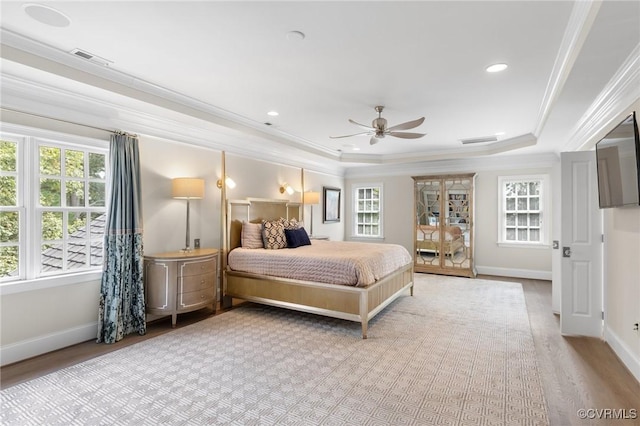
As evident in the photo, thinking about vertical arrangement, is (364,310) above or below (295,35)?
below

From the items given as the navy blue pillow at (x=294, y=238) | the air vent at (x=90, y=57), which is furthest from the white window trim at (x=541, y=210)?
the air vent at (x=90, y=57)

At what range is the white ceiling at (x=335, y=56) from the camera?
86.6 inches

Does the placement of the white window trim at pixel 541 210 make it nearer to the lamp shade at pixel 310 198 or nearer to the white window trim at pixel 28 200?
the lamp shade at pixel 310 198

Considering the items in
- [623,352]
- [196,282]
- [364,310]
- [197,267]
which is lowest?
[623,352]

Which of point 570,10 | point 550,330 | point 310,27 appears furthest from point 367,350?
point 570,10

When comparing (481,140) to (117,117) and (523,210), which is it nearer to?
(523,210)

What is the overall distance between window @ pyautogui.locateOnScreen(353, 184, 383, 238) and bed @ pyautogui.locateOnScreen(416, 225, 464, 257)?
117 centimetres

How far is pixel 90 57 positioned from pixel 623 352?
17.8 ft

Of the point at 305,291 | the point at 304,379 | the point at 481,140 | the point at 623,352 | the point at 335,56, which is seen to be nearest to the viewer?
the point at 304,379

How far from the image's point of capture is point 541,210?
673 centimetres

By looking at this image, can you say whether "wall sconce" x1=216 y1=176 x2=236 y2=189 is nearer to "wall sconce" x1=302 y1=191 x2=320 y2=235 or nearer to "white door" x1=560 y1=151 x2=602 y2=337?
"wall sconce" x1=302 y1=191 x2=320 y2=235

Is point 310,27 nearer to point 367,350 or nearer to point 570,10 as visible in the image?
→ point 570,10

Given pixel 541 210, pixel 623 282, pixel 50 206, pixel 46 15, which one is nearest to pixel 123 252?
pixel 50 206

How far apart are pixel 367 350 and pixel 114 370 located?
231 centimetres
